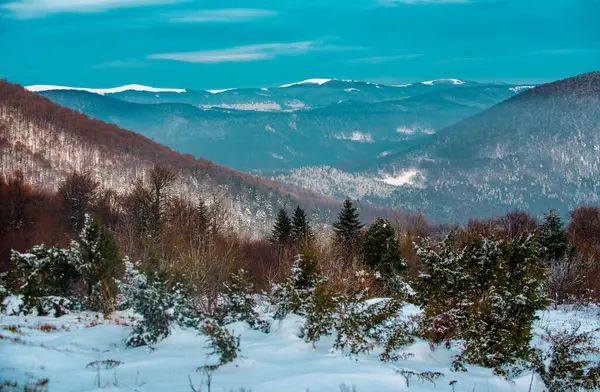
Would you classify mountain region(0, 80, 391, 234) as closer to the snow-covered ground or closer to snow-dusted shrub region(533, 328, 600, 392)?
the snow-covered ground

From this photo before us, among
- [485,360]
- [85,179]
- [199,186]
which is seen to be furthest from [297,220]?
[199,186]

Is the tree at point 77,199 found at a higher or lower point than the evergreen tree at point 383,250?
higher

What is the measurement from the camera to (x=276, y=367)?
9.10m

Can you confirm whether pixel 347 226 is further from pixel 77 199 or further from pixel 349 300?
pixel 349 300

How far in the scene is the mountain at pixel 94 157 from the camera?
13862 cm

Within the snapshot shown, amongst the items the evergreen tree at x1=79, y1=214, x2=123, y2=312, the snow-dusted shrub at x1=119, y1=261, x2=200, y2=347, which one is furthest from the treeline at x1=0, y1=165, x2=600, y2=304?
the snow-dusted shrub at x1=119, y1=261, x2=200, y2=347

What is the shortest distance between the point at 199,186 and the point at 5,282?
436 feet

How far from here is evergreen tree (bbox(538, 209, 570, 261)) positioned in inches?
1473

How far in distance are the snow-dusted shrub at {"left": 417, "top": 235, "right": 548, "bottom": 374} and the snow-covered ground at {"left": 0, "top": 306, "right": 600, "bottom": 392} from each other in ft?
1.32

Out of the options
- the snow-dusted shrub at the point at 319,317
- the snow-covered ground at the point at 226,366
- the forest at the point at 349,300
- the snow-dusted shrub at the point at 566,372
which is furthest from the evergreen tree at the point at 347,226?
the snow-dusted shrub at the point at 566,372

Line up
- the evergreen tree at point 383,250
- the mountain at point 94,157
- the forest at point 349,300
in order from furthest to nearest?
the mountain at point 94,157 < the evergreen tree at point 383,250 < the forest at point 349,300

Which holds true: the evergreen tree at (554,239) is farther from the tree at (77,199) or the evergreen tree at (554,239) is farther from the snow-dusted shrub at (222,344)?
the tree at (77,199)

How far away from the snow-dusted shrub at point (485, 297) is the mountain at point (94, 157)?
113 meters

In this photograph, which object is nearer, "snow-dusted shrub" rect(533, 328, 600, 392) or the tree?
"snow-dusted shrub" rect(533, 328, 600, 392)
